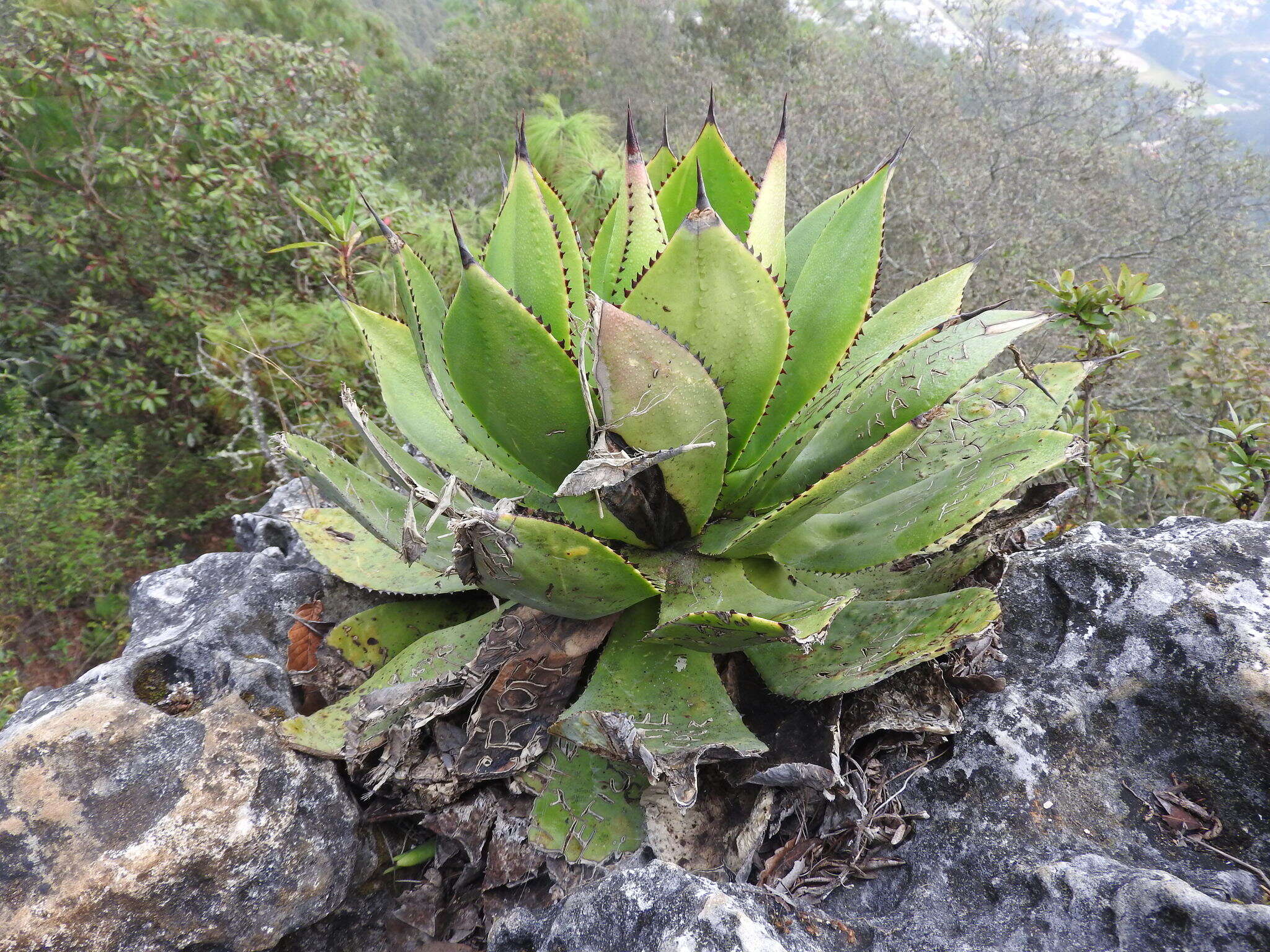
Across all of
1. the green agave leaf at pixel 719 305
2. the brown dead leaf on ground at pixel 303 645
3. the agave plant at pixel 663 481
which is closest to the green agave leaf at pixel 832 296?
the agave plant at pixel 663 481

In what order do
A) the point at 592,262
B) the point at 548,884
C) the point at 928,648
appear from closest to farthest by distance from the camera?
the point at 928,648, the point at 548,884, the point at 592,262

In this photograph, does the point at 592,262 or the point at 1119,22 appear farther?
the point at 1119,22

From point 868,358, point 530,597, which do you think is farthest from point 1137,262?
point 530,597

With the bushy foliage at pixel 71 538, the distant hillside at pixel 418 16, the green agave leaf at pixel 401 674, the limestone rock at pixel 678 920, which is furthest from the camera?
the distant hillside at pixel 418 16

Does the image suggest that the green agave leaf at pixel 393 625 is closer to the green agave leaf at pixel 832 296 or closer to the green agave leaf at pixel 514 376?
the green agave leaf at pixel 514 376

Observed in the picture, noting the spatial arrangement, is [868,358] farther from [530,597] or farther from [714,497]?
[530,597]

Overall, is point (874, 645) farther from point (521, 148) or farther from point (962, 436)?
point (521, 148)
